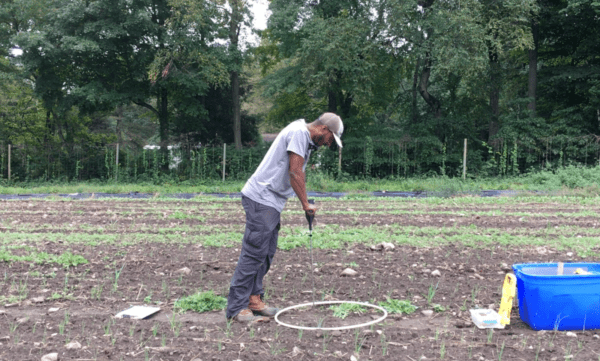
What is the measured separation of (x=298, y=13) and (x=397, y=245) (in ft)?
57.5

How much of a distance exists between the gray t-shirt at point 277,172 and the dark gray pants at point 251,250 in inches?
2.8

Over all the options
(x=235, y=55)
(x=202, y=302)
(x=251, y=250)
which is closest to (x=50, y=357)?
(x=202, y=302)

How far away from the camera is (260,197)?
4.37 m

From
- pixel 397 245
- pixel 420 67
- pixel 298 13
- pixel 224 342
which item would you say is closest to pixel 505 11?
pixel 420 67

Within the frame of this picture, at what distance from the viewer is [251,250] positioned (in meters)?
4.38

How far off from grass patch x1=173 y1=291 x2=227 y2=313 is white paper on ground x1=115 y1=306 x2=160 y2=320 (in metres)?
0.23

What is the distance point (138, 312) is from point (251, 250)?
113cm

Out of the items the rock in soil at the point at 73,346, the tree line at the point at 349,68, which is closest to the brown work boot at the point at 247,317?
the rock in soil at the point at 73,346

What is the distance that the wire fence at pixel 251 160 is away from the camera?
72.5ft

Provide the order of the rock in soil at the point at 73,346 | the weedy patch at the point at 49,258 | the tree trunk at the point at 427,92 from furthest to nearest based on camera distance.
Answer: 1. the tree trunk at the point at 427,92
2. the weedy patch at the point at 49,258
3. the rock in soil at the point at 73,346

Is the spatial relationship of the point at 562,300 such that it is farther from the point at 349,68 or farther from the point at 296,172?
the point at 349,68

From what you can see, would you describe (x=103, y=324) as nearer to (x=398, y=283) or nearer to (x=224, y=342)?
(x=224, y=342)

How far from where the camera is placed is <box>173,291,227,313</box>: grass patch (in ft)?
15.3

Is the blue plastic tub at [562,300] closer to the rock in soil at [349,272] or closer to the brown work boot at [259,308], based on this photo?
the rock in soil at [349,272]
